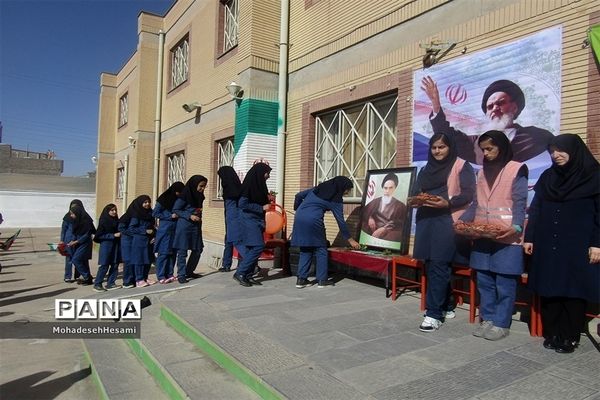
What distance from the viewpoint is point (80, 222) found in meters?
8.91

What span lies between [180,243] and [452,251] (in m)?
4.58

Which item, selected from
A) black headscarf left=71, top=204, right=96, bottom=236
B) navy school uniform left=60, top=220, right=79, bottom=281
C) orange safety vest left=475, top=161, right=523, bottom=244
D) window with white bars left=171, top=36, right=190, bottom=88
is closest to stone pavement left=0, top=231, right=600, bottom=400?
orange safety vest left=475, top=161, right=523, bottom=244

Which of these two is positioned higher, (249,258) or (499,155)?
(499,155)

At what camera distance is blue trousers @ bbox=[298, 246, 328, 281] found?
6.25 meters

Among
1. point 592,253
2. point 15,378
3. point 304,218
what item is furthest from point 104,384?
point 592,253

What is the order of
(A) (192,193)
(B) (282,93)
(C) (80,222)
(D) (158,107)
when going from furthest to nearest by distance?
(D) (158,107) < (B) (282,93) < (C) (80,222) < (A) (192,193)

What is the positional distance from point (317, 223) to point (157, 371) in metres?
2.96

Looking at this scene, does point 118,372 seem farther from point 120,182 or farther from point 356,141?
point 120,182

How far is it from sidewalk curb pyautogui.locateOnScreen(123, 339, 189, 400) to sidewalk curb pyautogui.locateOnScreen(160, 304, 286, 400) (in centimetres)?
40

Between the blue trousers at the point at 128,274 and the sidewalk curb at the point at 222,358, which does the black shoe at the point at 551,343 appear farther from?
the blue trousers at the point at 128,274

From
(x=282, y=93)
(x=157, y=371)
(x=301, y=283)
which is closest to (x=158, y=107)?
(x=282, y=93)

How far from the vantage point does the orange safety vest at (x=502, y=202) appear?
150 inches

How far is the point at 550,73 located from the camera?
473cm

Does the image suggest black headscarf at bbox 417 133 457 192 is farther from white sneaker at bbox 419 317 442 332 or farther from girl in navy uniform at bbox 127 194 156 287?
girl in navy uniform at bbox 127 194 156 287
